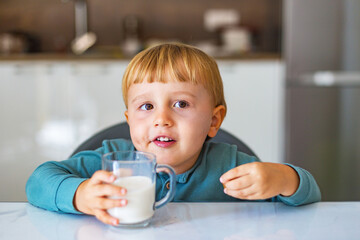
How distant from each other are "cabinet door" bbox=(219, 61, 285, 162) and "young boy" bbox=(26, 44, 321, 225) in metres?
1.57

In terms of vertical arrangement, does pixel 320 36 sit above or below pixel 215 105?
above

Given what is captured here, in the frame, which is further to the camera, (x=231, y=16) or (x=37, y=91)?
(x=231, y=16)

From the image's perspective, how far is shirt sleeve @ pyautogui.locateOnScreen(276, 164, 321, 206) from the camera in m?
0.67

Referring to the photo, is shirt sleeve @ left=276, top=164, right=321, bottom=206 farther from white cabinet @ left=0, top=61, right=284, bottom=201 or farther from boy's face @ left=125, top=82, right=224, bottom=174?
white cabinet @ left=0, top=61, right=284, bottom=201

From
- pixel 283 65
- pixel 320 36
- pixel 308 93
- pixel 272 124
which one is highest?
pixel 320 36

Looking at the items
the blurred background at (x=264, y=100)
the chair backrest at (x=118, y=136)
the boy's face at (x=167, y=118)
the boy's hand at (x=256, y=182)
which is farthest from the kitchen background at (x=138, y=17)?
the boy's hand at (x=256, y=182)

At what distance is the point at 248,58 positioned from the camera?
2.41 m

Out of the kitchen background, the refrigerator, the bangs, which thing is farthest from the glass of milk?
the kitchen background

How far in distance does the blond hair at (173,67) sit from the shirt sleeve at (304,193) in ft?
0.73

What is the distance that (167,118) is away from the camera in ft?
2.29

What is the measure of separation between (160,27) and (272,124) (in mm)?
1209

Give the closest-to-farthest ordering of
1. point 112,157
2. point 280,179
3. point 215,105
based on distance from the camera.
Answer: point 112,157 < point 280,179 < point 215,105

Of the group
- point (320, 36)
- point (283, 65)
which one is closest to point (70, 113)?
point (283, 65)

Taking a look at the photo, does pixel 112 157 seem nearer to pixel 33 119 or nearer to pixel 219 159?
pixel 219 159
